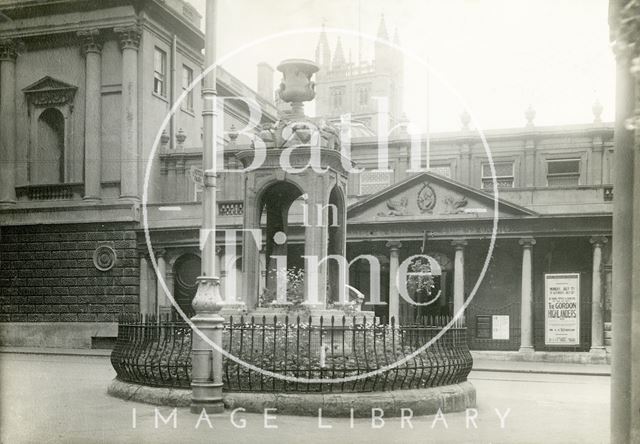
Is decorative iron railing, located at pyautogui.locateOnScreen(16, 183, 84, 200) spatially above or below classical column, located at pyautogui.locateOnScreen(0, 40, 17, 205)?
below

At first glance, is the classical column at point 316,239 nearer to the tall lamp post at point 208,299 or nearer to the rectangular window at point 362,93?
the tall lamp post at point 208,299

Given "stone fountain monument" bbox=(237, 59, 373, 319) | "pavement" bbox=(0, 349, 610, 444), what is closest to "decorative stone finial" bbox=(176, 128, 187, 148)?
"pavement" bbox=(0, 349, 610, 444)

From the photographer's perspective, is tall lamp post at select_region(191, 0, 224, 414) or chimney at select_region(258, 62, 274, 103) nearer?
tall lamp post at select_region(191, 0, 224, 414)

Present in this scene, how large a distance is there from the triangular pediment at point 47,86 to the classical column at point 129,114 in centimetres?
227

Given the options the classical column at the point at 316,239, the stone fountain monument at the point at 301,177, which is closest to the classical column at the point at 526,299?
the stone fountain monument at the point at 301,177

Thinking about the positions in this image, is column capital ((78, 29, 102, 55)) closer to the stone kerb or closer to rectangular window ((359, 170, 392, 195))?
rectangular window ((359, 170, 392, 195))

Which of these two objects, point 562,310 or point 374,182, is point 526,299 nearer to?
point 562,310

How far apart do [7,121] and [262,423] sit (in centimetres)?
2376

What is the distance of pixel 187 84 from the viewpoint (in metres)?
37.8

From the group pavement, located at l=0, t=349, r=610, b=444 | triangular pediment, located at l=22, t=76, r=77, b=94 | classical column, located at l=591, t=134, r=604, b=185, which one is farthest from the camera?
classical column, located at l=591, t=134, r=604, b=185

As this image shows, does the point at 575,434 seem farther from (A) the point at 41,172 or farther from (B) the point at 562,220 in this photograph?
(A) the point at 41,172

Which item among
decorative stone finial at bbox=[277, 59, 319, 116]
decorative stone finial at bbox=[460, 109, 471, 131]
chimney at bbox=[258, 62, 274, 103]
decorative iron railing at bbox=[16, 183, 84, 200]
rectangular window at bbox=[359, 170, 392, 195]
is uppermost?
chimney at bbox=[258, 62, 274, 103]

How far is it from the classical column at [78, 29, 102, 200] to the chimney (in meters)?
15.1

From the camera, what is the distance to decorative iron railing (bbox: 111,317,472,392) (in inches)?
452
